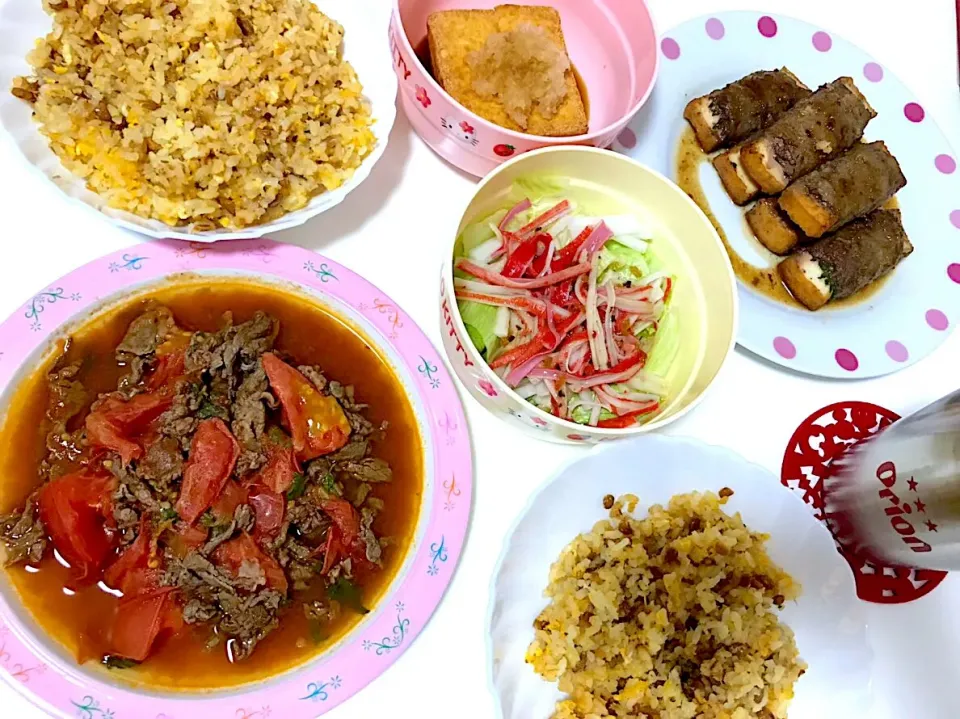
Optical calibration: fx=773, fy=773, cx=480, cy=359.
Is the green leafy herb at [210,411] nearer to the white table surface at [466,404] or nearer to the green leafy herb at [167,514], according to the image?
the green leafy herb at [167,514]

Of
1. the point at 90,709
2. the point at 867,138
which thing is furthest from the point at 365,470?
the point at 867,138

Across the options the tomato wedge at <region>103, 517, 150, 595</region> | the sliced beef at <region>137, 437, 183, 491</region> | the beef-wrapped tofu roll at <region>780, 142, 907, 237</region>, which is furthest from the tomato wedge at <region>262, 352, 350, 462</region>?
the beef-wrapped tofu roll at <region>780, 142, 907, 237</region>

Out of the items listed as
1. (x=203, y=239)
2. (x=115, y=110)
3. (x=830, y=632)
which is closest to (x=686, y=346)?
(x=830, y=632)

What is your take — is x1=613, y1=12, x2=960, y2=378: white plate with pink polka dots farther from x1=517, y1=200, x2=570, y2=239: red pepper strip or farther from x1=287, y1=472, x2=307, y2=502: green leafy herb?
x1=287, y1=472, x2=307, y2=502: green leafy herb

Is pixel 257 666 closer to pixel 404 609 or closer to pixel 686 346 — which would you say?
pixel 404 609

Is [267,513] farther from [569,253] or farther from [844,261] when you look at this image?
[844,261]

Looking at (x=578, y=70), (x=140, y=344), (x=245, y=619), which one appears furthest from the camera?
(x=578, y=70)
